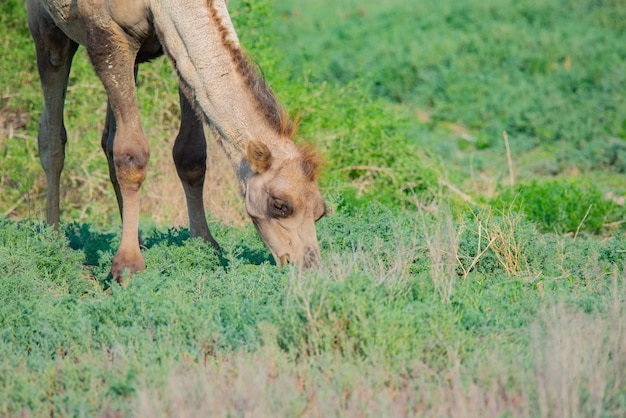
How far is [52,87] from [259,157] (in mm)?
2702

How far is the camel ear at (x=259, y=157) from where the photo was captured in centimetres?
523

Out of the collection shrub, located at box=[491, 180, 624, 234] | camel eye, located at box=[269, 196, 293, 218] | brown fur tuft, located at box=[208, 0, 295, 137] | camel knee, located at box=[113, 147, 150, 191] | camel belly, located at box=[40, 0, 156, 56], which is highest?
camel belly, located at box=[40, 0, 156, 56]

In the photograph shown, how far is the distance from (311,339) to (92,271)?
2641 millimetres

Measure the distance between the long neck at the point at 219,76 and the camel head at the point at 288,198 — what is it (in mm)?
148

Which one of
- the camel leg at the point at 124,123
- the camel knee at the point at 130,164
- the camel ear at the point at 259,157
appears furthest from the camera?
the camel knee at the point at 130,164

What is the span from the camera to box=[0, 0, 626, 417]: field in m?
3.70

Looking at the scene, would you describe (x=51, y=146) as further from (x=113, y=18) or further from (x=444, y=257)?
(x=444, y=257)

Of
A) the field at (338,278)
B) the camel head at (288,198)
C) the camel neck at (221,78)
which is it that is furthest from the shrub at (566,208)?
the camel neck at (221,78)

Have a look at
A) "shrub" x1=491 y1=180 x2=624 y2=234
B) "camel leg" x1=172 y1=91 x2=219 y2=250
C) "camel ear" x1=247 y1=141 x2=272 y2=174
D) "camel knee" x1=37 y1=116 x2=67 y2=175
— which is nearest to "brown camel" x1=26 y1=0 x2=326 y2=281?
"camel ear" x1=247 y1=141 x2=272 y2=174

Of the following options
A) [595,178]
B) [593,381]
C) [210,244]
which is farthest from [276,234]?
[595,178]

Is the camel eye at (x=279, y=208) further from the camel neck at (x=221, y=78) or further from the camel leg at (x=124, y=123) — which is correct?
the camel leg at (x=124, y=123)

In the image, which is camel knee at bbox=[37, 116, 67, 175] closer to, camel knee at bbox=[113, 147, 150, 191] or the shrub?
camel knee at bbox=[113, 147, 150, 191]

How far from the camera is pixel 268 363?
3.90 metres

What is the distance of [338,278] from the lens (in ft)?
15.1
